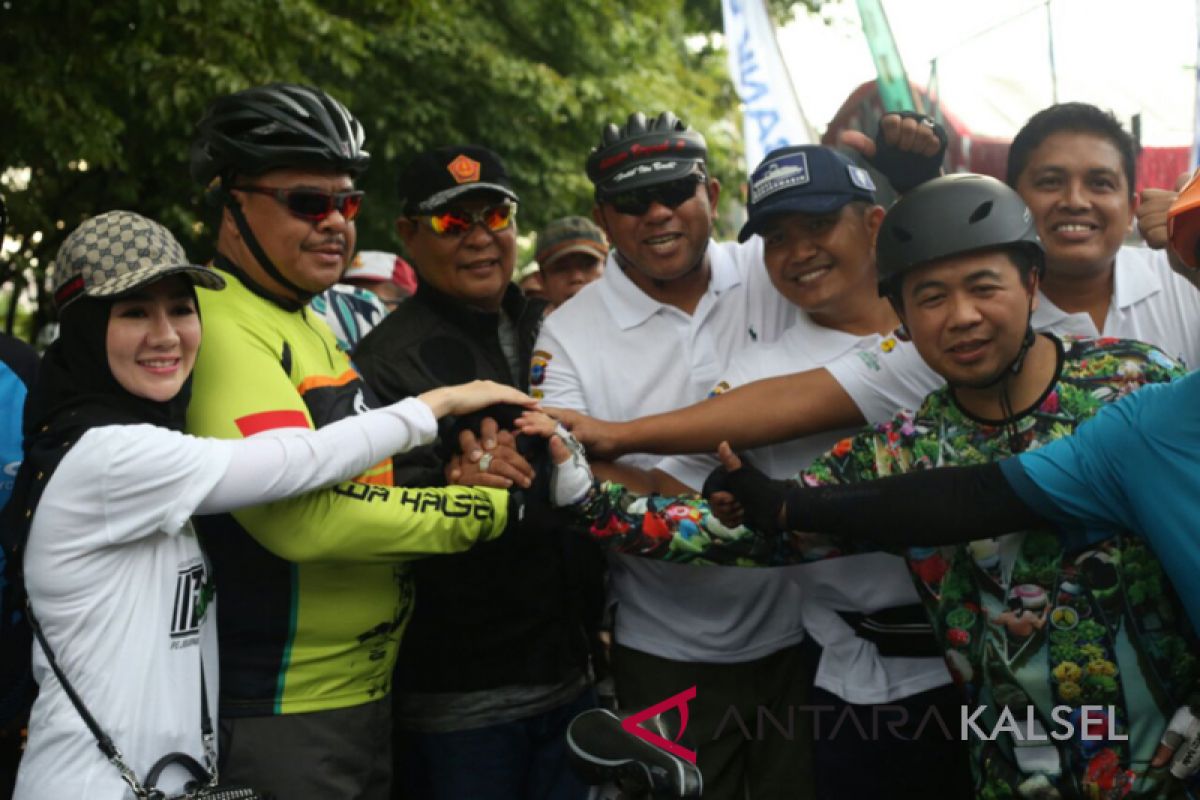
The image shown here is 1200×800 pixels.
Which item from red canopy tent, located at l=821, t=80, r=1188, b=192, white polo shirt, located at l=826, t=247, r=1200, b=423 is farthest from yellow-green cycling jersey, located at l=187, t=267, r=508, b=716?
red canopy tent, located at l=821, t=80, r=1188, b=192

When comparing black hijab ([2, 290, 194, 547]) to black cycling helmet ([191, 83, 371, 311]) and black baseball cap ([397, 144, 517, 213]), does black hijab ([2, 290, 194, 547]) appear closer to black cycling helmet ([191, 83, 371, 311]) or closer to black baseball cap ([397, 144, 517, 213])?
black cycling helmet ([191, 83, 371, 311])

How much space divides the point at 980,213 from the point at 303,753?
2410 mm

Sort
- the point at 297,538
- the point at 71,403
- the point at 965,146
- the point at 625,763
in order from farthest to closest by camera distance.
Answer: the point at 965,146
the point at 297,538
the point at 71,403
the point at 625,763

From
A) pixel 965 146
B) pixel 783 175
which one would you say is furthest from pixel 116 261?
pixel 965 146

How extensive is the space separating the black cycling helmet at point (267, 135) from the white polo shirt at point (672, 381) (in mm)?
1174

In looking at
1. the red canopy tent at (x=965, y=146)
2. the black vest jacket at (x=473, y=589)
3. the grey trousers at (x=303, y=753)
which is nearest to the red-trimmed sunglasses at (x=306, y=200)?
the black vest jacket at (x=473, y=589)

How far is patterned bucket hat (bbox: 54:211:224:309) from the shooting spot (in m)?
2.91

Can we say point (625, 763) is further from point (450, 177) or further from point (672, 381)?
point (450, 177)

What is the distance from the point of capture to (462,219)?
14.3 feet

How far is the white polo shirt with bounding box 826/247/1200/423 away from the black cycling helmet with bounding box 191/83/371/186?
1.77 metres

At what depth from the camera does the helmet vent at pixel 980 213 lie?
3.19 meters

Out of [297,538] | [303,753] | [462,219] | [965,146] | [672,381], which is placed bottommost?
[303,753]

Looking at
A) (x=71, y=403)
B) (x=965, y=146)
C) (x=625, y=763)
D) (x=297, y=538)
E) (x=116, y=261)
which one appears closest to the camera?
(x=625, y=763)

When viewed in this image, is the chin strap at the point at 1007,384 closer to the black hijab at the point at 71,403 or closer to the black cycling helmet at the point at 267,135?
the black cycling helmet at the point at 267,135
